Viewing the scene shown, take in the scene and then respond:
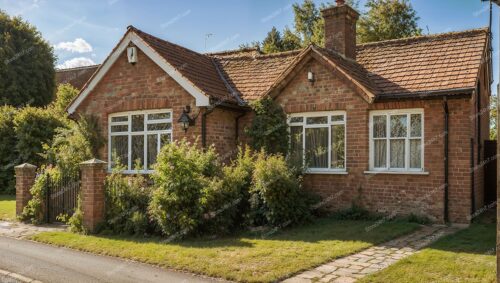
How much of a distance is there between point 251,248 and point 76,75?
35.9 meters

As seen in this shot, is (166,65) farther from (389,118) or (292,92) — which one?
(389,118)

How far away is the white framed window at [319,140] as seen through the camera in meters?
13.9

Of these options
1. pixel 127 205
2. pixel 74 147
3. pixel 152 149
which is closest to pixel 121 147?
pixel 152 149

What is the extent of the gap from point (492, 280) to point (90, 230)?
860cm

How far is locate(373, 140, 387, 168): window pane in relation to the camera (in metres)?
13.3

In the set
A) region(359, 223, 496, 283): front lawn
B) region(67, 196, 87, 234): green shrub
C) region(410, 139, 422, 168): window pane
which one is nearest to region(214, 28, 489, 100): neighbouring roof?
region(410, 139, 422, 168): window pane

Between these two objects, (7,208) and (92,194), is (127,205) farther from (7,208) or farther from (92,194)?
(7,208)

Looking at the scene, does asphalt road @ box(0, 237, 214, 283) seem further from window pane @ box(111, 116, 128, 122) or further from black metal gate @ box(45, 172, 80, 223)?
window pane @ box(111, 116, 128, 122)

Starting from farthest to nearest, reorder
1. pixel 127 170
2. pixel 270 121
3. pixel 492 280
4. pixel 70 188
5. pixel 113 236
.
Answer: pixel 127 170
pixel 270 121
pixel 70 188
pixel 113 236
pixel 492 280

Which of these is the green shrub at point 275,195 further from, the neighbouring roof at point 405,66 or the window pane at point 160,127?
the window pane at point 160,127

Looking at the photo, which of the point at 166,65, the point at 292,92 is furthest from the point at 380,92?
the point at 166,65

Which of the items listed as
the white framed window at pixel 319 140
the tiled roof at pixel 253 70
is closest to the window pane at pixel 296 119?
the white framed window at pixel 319 140

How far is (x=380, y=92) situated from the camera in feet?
44.3

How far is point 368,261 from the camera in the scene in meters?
8.41
